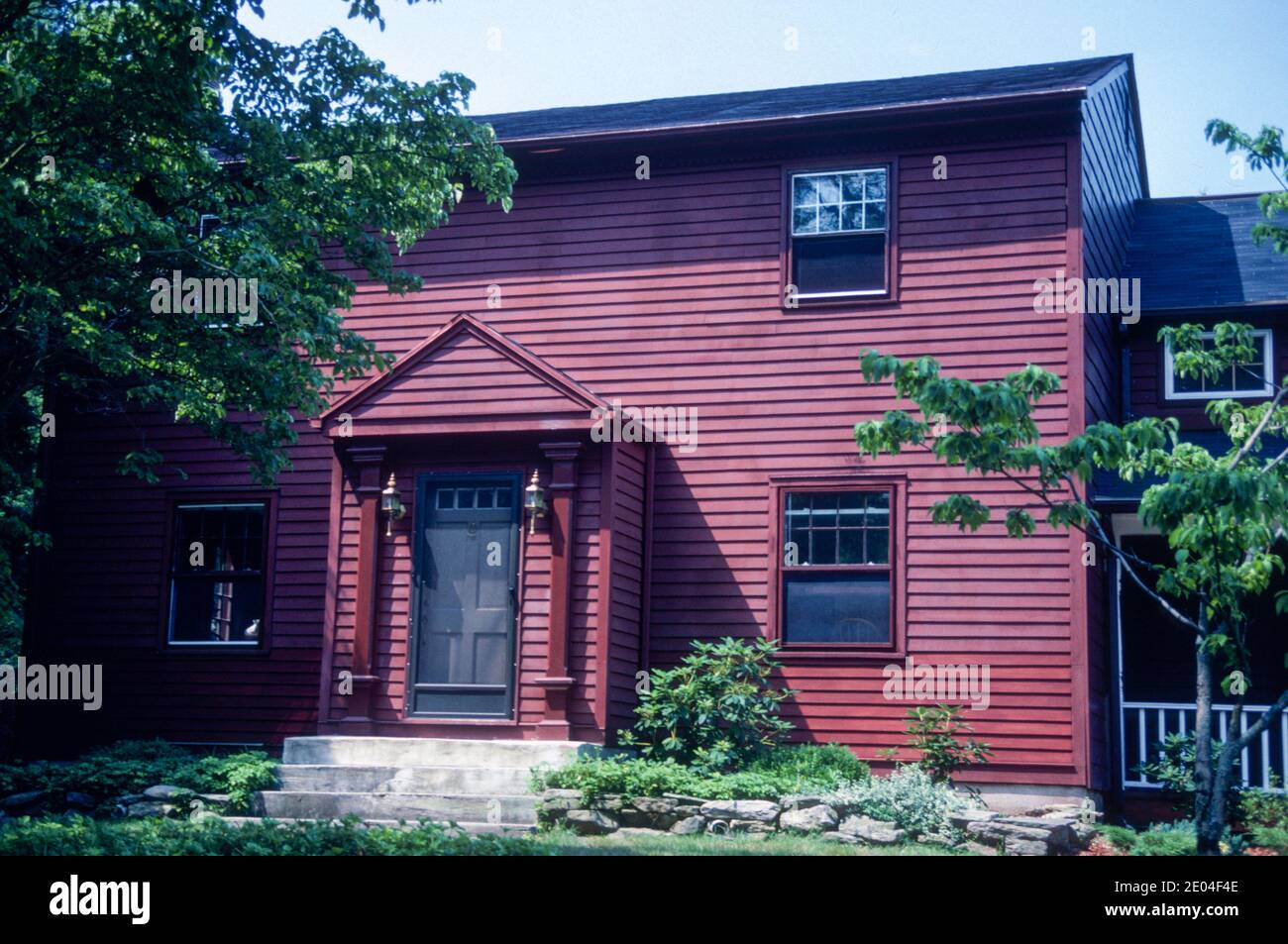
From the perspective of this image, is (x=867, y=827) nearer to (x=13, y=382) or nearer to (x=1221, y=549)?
(x=1221, y=549)

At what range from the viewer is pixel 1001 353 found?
1477 cm

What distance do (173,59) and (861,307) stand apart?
6.85 m

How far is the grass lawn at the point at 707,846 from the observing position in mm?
10547

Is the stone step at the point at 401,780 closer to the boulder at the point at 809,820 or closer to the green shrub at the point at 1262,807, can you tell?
the boulder at the point at 809,820

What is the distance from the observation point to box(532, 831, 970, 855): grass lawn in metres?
10.5

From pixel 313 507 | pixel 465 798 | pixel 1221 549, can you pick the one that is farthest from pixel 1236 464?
pixel 313 507

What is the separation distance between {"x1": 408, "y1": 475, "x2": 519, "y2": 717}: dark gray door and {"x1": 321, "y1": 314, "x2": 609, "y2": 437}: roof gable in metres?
0.62

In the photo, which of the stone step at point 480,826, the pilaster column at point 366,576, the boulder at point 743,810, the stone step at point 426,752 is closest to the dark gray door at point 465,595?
the pilaster column at point 366,576

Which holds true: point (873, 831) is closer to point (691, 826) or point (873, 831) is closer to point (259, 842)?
point (691, 826)

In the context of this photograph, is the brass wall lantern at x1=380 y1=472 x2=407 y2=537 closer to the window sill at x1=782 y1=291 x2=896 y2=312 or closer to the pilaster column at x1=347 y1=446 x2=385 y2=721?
the pilaster column at x1=347 y1=446 x2=385 y2=721

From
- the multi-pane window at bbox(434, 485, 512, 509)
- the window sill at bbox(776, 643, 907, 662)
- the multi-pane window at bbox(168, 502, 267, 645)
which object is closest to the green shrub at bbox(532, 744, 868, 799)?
the window sill at bbox(776, 643, 907, 662)

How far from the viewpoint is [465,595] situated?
47.6ft

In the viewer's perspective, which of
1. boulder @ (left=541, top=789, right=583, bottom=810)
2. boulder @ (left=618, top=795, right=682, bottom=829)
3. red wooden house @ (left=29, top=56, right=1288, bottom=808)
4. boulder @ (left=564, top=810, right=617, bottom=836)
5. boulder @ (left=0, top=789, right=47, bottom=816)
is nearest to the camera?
boulder @ (left=564, top=810, right=617, bottom=836)

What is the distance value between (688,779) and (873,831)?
63.6 inches
